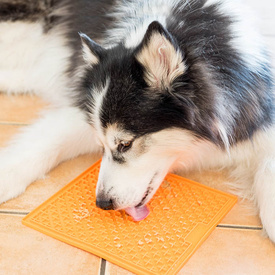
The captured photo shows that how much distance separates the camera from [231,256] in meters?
1.96

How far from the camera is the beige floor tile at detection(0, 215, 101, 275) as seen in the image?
1881 mm

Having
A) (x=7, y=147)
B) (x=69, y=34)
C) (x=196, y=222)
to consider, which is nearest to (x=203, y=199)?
(x=196, y=222)

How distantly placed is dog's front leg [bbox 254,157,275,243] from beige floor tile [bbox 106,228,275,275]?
0.24 ft

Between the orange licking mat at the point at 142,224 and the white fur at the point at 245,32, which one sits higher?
the white fur at the point at 245,32

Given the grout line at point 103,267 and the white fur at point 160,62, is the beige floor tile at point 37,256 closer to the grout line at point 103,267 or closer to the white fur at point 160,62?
the grout line at point 103,267

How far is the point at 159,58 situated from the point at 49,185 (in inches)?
40.7

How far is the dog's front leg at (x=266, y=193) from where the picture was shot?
6.72 feet

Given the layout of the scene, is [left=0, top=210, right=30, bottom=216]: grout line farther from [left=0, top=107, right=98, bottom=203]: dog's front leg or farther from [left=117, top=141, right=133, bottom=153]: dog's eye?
[left=117, top=141, right=133, bottom=153]: dog's eye

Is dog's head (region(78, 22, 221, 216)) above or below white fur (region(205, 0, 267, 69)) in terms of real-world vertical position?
below

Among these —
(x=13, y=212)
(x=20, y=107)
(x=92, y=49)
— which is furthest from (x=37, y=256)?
(x=20, y=107)

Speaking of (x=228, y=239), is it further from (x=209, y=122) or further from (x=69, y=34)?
(x=69, y=34)

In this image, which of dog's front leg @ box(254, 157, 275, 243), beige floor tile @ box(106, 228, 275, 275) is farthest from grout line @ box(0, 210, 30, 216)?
dog's front leg @ box(254, 157, 275, 243)

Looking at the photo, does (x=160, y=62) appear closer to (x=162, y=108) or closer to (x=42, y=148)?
(x=162, y=108)

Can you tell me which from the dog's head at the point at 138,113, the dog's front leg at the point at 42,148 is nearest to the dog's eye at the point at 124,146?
the dog's head at the point at 138,113
